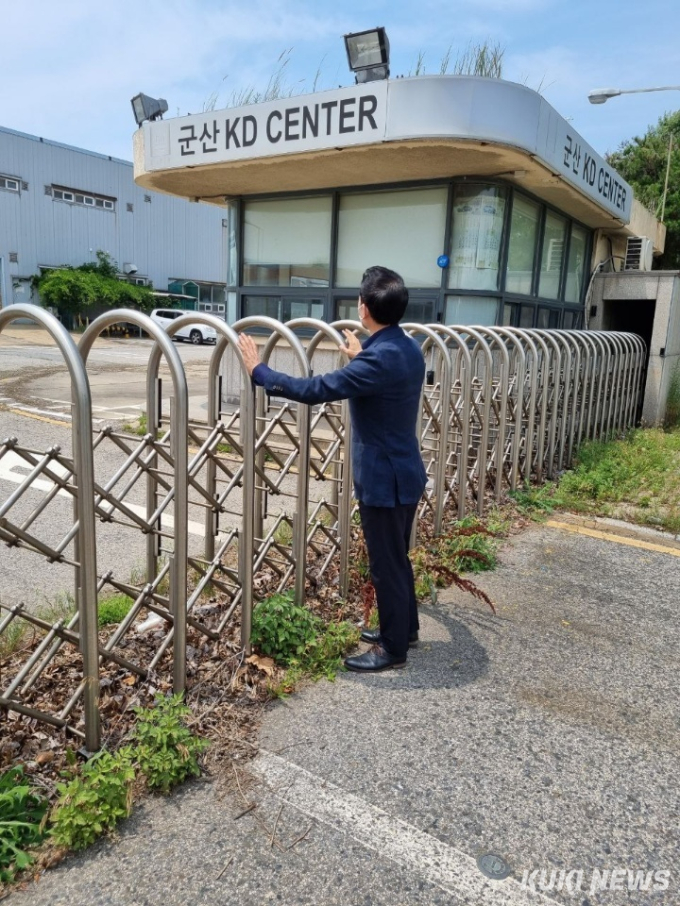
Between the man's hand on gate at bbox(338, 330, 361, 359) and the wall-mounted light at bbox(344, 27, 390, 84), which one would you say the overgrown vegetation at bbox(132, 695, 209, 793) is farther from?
the wall-mounted light at bbox(344, 27, 390, 84)

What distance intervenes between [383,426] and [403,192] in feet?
19.9

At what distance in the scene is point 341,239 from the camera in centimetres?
884

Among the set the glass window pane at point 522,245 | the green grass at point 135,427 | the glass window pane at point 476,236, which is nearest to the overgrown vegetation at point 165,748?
the glass window pane at point 476,236

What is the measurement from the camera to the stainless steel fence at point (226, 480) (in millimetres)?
2398

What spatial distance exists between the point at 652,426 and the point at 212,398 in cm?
801

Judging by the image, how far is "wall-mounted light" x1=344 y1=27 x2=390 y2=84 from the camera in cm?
664

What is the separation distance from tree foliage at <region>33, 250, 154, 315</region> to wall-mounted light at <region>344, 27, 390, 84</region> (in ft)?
89.7

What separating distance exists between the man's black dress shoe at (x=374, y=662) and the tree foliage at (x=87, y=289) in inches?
1240

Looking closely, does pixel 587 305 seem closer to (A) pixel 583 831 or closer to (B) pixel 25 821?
(A) pixel 583 831

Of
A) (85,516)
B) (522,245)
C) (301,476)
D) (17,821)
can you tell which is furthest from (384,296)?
(522,245)

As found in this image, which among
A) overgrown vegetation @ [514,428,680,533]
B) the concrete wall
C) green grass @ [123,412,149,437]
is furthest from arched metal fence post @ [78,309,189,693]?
the concrete wall

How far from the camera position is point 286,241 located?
9.27m

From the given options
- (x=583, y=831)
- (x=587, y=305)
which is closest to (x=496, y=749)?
(x=583, y=831)

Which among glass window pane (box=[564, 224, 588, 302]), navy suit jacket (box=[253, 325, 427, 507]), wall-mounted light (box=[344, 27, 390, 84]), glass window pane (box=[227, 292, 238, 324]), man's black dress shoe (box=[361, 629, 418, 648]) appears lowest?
man's black dress shoe (box=[361, 629, 418, 648])
